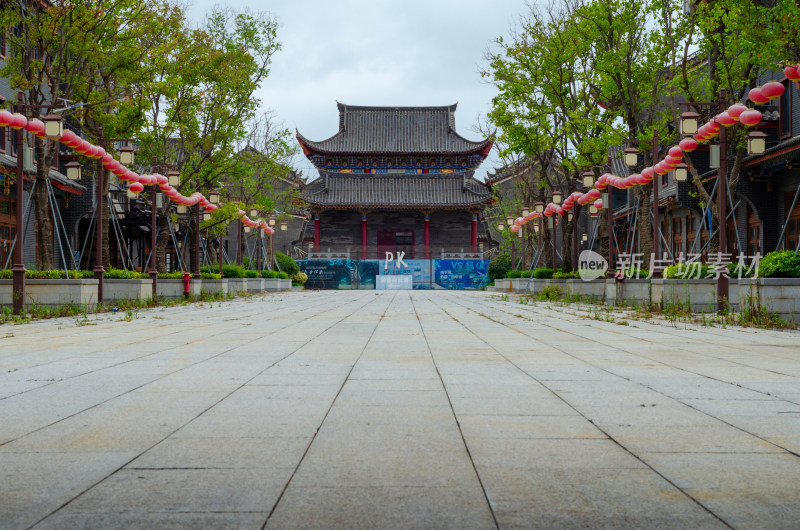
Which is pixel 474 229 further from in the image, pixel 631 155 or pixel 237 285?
pixel 631 155

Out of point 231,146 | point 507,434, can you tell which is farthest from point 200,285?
point 507,434

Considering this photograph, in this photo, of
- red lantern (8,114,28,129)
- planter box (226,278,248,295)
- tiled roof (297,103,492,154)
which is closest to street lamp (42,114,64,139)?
red lantern (8,114,28,129)

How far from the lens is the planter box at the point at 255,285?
113ft

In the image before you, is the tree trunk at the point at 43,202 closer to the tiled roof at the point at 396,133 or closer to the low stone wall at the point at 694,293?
the low stone wall at the point at 694,293

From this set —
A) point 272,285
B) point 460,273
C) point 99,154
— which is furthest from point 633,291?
point 460,273

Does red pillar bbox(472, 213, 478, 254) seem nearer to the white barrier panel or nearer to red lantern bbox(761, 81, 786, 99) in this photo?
the white barrier panel

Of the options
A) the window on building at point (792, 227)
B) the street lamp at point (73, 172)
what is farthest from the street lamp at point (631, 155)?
the street lamp at point (73, 172)

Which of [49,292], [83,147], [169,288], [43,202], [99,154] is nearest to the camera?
[49,292]

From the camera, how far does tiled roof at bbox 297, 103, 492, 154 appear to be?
53750mm

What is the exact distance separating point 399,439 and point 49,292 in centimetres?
1391

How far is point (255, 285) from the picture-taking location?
1375 inches

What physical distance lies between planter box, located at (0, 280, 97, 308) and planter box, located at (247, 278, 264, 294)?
17924 millimetres

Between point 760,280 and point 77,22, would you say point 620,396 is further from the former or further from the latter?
point 77,22

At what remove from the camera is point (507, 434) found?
397 cm
